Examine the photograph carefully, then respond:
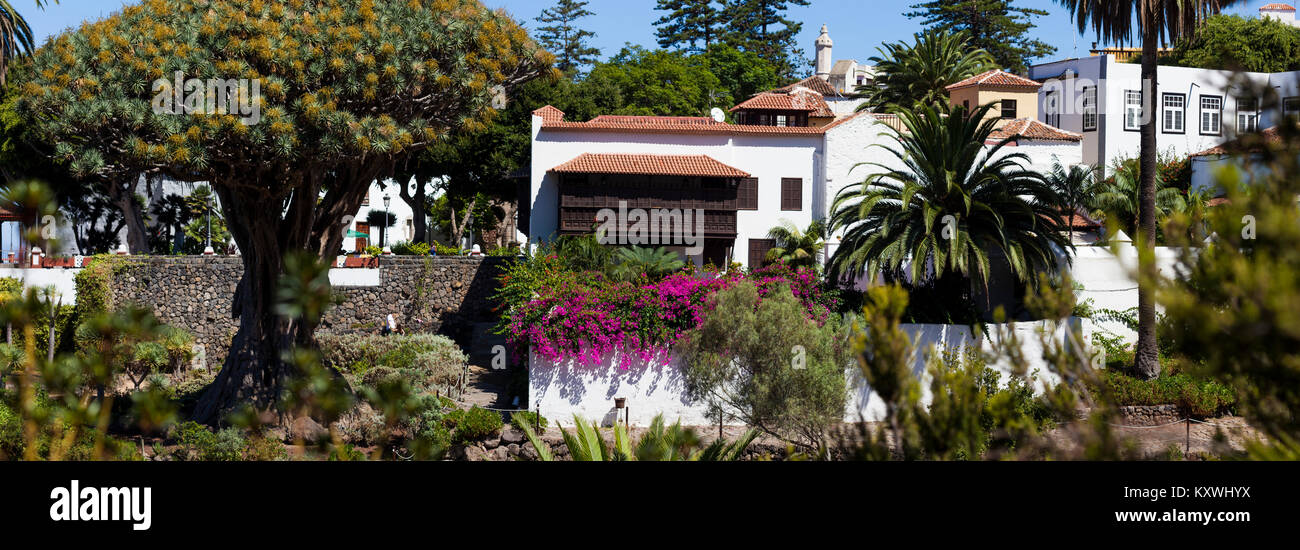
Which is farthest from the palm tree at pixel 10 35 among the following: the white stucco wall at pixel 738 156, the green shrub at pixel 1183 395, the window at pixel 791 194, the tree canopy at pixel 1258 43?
the tree canopy at pixel 1258 43

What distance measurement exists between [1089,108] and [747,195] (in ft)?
73.0

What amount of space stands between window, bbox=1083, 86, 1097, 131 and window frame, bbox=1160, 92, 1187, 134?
298cm

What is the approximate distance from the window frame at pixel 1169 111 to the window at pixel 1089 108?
2.98 metres

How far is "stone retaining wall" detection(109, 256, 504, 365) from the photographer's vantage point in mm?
33750

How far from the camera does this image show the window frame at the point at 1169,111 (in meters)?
46.1

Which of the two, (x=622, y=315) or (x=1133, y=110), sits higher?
(x=1133, y=110)

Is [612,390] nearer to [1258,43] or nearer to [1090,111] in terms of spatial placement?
[1090,111]

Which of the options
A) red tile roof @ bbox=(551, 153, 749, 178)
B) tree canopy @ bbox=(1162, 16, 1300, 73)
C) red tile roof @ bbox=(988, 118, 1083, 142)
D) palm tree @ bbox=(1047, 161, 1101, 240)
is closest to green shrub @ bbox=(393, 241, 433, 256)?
red tile roof @ bbox=(551, 153, 749, 178)

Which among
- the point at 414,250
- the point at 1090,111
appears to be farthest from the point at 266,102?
the point at 1090,111

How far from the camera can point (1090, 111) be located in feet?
154

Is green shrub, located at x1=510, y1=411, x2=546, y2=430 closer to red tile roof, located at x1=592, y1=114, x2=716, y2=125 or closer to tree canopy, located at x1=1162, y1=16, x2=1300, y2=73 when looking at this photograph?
red tile roof, located at x1=592, y1=114, x2=716, y2=125

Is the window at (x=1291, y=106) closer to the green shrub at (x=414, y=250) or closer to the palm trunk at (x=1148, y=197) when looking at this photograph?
the palm trunk at (x=1148, y=197)

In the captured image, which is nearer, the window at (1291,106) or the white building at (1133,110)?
the window at (1291,106)
